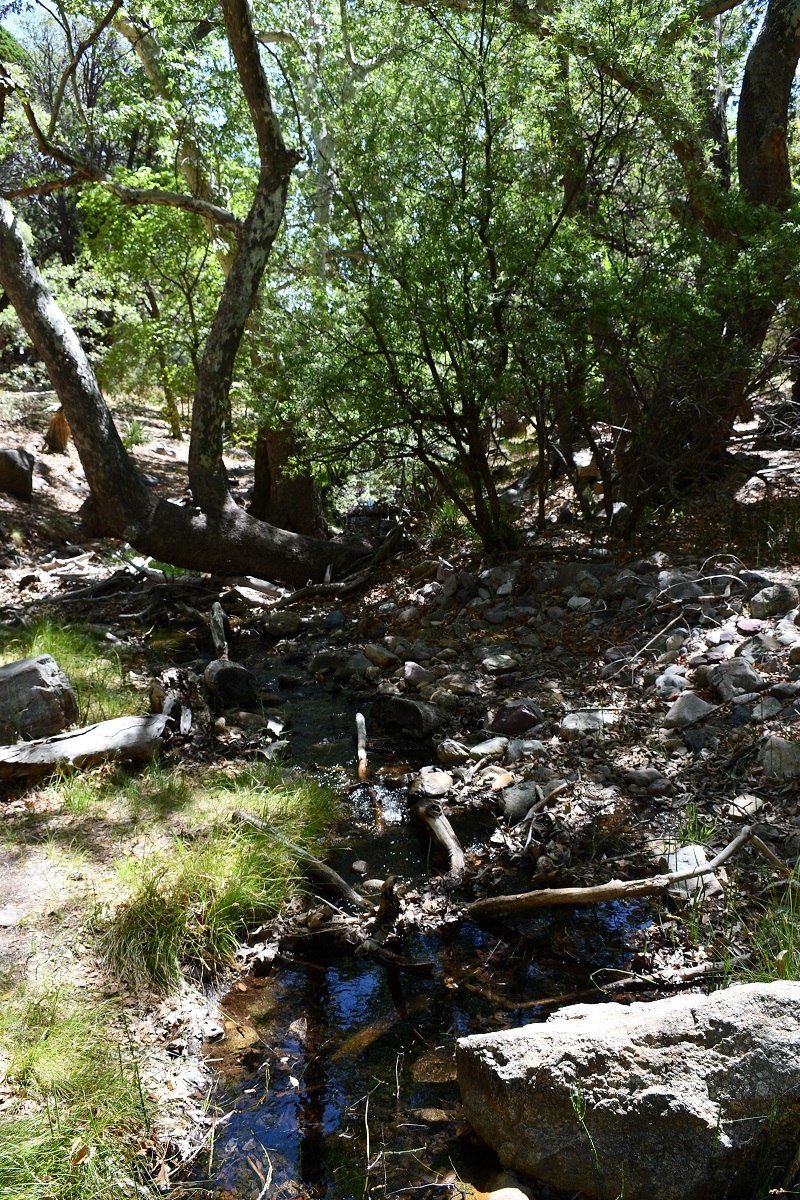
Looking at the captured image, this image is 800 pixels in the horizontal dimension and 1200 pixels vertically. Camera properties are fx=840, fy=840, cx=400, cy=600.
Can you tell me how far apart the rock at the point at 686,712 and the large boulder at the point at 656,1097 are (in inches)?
101

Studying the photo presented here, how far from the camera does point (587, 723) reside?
16.9 feet

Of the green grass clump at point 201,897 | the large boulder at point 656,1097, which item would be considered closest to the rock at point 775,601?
the green grass clump at point 201,897

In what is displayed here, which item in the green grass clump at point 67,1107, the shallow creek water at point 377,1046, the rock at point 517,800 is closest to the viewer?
the green grass clump at point 67,1107

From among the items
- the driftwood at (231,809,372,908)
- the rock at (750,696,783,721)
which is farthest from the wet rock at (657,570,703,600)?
the driftwood at (231,809,372,908)

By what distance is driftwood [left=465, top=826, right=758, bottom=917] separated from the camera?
3.44 m

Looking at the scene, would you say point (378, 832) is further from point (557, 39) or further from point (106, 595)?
point (557, 39)

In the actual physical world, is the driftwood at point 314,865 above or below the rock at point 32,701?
below

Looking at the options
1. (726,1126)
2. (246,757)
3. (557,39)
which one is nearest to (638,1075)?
(726,1126)

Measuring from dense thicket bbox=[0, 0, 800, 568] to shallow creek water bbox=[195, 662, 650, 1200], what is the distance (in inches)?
181

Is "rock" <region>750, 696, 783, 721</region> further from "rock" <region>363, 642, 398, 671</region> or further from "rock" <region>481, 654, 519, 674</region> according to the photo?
"rock" <region>363, 642, 398, 671</region>

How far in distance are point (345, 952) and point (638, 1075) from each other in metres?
1.61

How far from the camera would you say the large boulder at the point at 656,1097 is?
6.96ft

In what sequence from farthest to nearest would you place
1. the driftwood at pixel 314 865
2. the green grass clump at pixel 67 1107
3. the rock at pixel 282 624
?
the rock at pixel 282 624
the driftwood at pixel 314 865
the green grass clump at pixel 67 1107

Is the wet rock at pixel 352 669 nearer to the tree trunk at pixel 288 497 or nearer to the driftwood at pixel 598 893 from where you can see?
the driftwood at pixel 598 893
